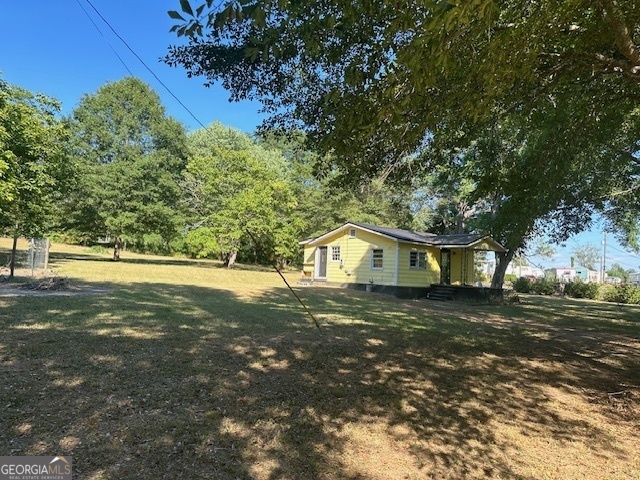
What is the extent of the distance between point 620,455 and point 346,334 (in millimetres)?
4856

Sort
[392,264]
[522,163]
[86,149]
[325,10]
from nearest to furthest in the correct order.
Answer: [325,10] < [522,163] < [392,264] < [86,149]

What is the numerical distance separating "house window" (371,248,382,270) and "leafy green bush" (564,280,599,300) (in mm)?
15894

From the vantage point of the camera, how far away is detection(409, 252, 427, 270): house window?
21297 mm

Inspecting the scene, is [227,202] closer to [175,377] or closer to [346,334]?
[346,334]

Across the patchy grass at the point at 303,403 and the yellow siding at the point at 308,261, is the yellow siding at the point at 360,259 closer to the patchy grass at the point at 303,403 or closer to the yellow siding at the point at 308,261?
the yellow siding at the point at 308,261

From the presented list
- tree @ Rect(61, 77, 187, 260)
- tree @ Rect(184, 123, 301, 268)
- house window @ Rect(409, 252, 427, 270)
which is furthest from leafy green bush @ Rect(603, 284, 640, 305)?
tree @ Rect(61, 77, 187, 260)

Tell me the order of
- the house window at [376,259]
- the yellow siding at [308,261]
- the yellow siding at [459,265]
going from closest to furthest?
the house window at [376,259], the yellow siding at [459,265], the yellow siding at [308,261]

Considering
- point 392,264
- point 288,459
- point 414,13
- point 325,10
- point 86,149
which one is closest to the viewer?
point 288,459

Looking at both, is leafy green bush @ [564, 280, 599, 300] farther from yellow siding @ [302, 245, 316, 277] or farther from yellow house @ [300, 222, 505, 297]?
yellow siding @ [302, 245, 316, 277]

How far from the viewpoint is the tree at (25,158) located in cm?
1423

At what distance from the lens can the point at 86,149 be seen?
94.9ft

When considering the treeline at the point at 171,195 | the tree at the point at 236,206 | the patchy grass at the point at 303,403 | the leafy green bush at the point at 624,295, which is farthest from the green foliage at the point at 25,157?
the leafy green bush at the point at 624,295

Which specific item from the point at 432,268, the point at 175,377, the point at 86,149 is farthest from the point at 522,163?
the point at 86,149

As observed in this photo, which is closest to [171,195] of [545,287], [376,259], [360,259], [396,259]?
[360,259]
